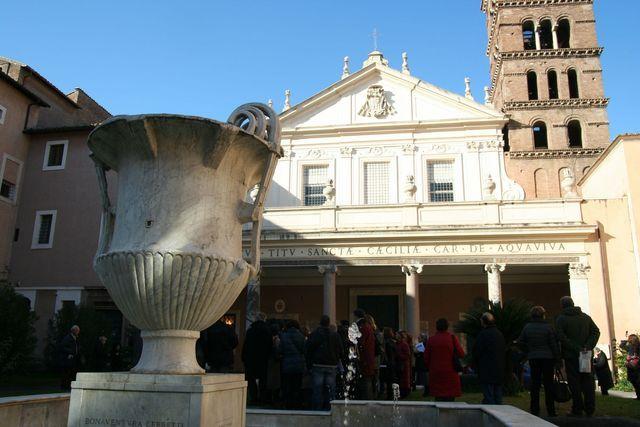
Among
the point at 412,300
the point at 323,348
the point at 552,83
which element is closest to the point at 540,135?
the point at 552,83

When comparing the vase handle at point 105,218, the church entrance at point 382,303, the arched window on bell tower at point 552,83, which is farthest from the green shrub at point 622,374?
the arched window on bell tower at point 552,83

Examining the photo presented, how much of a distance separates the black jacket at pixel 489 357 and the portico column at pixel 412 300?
9.30 m

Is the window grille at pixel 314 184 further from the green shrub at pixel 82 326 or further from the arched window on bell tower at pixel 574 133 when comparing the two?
the arched window on bell tower at pixel 574 133

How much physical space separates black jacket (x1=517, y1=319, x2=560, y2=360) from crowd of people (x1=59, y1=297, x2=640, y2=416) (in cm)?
1

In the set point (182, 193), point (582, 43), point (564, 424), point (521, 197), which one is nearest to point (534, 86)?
point (582, 43)

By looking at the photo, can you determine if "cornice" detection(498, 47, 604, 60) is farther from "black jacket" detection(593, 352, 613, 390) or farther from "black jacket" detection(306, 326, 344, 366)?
"black jacket" detection(306, 326, 344, 366)

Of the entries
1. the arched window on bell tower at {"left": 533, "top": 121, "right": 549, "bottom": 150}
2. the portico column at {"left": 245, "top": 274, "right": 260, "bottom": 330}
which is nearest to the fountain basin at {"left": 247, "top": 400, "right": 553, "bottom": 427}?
the portico column at {"left": 245, "top": 274, "right": 260, "bottom": 330}

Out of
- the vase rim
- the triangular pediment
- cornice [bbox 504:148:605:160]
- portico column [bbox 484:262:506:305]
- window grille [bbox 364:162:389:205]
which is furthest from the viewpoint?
cornice [bbox 504:148:605:160]

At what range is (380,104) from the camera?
22922 millimetres

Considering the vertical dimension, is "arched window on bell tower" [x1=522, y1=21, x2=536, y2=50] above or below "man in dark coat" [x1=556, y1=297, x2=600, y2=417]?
above

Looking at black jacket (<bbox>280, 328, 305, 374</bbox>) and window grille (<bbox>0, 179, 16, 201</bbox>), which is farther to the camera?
window grille (<bbox>0, 179, 16, 201</bbox>)

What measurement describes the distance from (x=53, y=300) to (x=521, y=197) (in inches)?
698

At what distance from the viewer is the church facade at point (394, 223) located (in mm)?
17656

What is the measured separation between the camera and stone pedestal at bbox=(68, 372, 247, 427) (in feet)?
12.8
